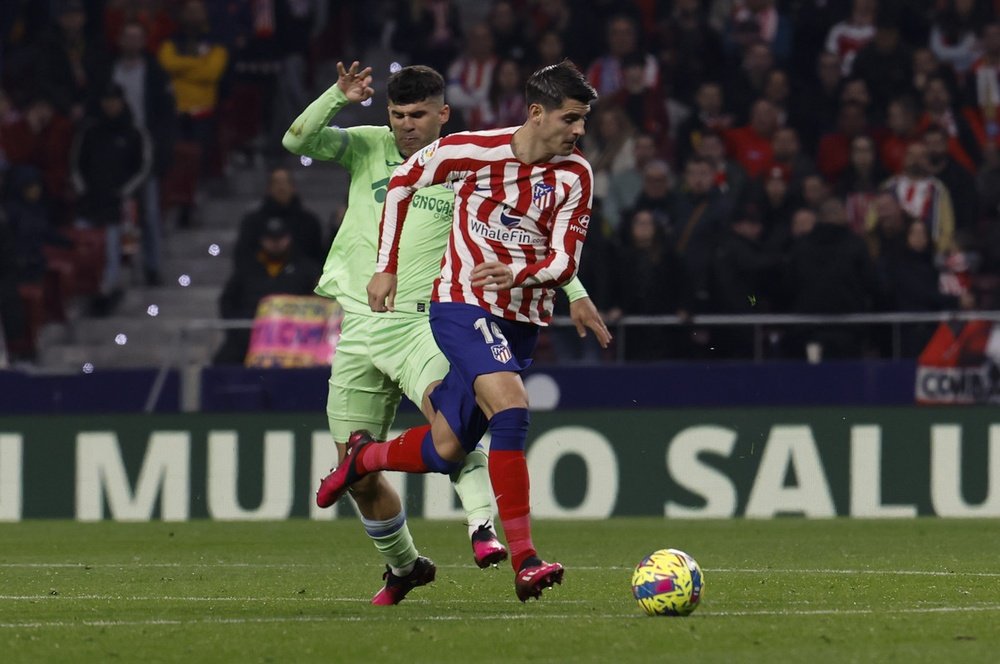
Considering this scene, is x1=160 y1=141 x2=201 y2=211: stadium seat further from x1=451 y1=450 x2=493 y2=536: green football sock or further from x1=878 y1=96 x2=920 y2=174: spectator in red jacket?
x1=451 y1=450 x2=493 y2=536: green football sock

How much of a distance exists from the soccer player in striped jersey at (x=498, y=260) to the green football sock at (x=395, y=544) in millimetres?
382

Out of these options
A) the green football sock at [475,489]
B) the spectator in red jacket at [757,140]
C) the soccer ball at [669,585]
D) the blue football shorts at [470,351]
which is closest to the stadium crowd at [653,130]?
the spectator in red jacket at [757,140]

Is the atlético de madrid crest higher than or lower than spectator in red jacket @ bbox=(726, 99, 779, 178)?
lower

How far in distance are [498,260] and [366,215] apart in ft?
3.84

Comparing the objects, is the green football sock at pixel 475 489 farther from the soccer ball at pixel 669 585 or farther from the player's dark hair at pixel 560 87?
the player's dark hair at pixel 560 87

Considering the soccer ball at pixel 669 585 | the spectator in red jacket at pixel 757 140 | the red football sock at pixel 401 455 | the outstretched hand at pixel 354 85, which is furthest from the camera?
the spectator in red jacket at pixel 757 140

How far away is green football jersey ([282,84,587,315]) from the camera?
8.39 m

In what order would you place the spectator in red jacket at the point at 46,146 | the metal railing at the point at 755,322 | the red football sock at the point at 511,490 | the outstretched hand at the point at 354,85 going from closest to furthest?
the red football sock at the point at 511,490 < the outstretched hand at the point at 354,85 < the metal railing at the point at 755,322 < the spectator in red jacket at the point at 46,146

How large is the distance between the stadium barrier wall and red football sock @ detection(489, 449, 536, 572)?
24.7 feet

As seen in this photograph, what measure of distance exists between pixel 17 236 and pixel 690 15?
6549 millimetres

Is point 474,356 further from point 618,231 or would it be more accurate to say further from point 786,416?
point 618,231

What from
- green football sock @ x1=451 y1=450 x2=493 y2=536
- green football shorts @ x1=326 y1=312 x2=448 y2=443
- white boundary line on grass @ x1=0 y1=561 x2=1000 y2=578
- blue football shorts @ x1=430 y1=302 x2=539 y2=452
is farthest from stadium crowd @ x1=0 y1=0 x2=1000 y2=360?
blue football shorts @ x1=430 y1=302 x2=539 y2=452

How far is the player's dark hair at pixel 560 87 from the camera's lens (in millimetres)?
7461

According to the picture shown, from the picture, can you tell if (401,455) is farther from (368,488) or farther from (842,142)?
(842,142)
